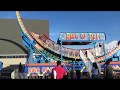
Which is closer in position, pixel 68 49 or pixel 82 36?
pixel 82 36

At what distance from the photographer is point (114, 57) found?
2938 cm

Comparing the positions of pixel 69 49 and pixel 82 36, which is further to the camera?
pixel 69 49

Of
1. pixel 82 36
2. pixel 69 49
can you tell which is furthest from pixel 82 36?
pixel 69 49

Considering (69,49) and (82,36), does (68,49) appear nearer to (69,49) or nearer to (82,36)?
(69,49)

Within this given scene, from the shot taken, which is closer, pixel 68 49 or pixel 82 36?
pixel 82 36

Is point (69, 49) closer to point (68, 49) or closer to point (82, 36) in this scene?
point (68, 49)

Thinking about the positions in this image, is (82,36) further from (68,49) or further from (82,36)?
(68,49)

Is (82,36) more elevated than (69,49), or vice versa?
(82,36)

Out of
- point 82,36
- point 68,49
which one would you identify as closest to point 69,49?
point 68,49

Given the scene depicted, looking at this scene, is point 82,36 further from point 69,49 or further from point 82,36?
point 69,49

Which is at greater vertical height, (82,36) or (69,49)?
(82,36)
